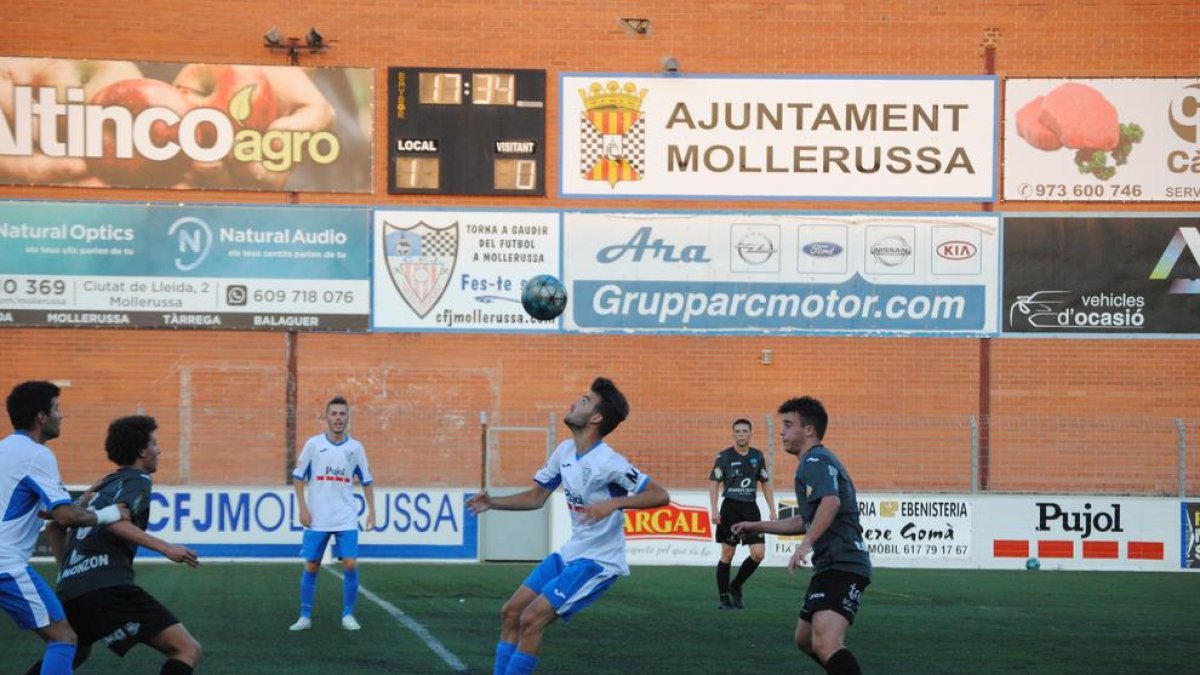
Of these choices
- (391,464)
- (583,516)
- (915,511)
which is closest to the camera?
(583,516)

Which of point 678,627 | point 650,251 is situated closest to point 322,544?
point 678,627

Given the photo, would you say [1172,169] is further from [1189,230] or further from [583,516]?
[583,516]

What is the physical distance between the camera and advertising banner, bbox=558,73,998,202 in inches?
1000

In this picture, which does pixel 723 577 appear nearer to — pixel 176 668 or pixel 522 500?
pixel 522 500

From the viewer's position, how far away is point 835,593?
8.80 meters

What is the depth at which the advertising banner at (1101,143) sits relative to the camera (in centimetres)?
2572

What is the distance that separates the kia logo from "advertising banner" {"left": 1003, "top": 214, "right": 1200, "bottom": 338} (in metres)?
0.62

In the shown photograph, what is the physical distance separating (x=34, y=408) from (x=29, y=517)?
0.60 m

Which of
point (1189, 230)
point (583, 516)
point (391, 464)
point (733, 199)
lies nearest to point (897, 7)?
point (733, 199)

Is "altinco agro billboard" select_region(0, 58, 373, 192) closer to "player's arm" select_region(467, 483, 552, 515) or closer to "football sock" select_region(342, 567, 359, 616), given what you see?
"football sock" select_region(342, 567, 359, 616)

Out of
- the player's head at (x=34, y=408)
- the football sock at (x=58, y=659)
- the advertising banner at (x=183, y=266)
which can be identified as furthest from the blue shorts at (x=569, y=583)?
the advertising banner at (x=183, y=266)

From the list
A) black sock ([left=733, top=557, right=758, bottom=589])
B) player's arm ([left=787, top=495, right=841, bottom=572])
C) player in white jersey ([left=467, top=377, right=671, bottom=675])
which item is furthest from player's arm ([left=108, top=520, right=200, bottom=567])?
black sock ([left=733, top=557, right=758, bottom=589])

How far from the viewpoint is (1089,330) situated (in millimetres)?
25672

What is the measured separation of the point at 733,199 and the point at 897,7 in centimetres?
452
